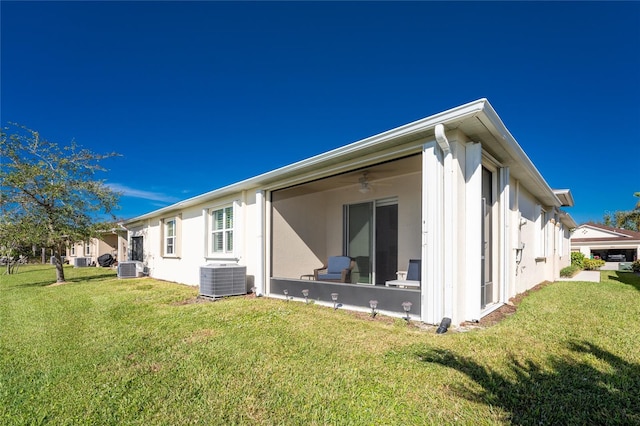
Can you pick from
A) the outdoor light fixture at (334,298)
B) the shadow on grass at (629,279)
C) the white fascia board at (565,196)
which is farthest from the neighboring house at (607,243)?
the outdoor light fixture at (334,298)

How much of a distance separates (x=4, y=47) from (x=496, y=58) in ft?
44.3

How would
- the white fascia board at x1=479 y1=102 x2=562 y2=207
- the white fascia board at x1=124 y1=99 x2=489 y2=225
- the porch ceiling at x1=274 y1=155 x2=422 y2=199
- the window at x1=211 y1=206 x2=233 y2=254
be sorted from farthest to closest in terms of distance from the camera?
the window at x1=211 y1=206 x2=233 y2=254, the porch ceiling at x1=274 y1=155 x2=422 y2=199, the white fascia board at x1=479 y1=102 x2=562 y2=207, the white fascia board at x1=124 y1=99 x2=489 y2=225

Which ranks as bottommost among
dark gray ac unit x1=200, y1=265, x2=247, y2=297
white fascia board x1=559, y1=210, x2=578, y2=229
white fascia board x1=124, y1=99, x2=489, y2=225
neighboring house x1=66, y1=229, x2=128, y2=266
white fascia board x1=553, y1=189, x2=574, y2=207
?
neighboring house x1=66, y1=229, x2=128, y2=266

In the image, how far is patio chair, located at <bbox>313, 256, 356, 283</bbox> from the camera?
26.6 ft

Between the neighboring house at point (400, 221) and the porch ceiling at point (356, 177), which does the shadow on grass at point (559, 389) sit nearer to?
the neighboring house at point (400, 221)

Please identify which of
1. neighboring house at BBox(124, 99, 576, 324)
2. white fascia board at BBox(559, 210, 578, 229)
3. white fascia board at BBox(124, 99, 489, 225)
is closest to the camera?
white fascia board at BBox(124, 99, 489, 225)

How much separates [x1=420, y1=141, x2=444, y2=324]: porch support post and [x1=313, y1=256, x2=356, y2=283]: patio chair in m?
3.41

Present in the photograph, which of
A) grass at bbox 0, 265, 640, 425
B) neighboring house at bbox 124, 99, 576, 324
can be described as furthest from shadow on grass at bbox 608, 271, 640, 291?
grass at bbox 0, 265, 640, 425

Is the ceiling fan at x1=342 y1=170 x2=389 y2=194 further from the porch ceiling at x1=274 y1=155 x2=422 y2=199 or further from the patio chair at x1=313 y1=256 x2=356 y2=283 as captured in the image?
the patio chair at x1=313 y1=256 x2=356 y2=283

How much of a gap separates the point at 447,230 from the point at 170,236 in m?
11.8

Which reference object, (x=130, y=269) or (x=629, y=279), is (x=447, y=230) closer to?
(x=629, y=279)

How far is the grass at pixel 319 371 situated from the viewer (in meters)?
2.40

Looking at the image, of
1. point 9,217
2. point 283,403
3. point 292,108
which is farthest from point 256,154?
point 283,403

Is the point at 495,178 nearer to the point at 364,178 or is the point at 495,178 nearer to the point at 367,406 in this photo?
the point at 364,178
